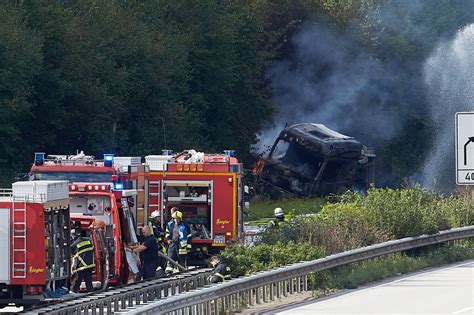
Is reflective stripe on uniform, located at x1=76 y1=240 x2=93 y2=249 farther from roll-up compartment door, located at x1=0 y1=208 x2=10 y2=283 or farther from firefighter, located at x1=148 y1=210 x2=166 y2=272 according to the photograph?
firefighter, located at x1=148 y1=210 x2=166 y2=272

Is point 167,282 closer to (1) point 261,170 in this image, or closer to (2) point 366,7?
(1) point 261,170

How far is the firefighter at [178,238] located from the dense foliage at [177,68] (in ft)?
44.0

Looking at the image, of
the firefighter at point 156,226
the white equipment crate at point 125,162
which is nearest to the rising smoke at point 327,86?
the firefighter at point 156,226

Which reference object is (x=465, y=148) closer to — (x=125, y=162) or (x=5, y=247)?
(x=5, y=247)

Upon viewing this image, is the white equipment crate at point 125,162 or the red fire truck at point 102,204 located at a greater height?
the white equipment crate at point 125,162

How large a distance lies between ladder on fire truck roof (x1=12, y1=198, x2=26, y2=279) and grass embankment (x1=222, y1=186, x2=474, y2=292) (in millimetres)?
4985

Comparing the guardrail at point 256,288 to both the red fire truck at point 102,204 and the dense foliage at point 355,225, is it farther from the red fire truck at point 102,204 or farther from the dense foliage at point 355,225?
the red fire truck at point 102,204

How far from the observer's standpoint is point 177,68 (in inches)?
2201

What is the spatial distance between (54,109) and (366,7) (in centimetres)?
2883

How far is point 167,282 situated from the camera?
25312 mm

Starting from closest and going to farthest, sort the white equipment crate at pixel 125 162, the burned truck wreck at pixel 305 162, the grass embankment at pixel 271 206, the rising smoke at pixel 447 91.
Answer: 1. the white equipment crate at pixel 125 162
2. the grass embankment at pixel 271 206
3. the burned truck wreck at pixel 305 162
4. the rising smoke at pixel 447 91

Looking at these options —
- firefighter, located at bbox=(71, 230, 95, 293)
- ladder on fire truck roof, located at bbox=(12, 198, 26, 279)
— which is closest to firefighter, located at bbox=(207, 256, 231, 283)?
firefighter, located at bbox=(71, 230, 95, 293)

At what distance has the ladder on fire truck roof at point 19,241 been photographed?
21578mm

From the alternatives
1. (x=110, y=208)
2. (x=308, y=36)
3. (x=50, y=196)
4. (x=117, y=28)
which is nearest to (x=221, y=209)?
(x=110, y=208)
